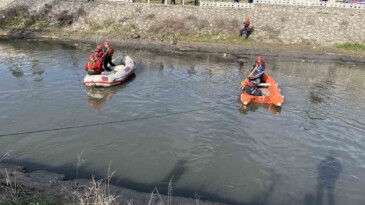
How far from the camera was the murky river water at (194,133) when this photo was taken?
9.77 metres

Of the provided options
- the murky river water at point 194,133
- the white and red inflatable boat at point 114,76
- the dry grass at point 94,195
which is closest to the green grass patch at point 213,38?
the murky river water at point 194,133

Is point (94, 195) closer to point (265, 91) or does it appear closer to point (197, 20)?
point (265, 91)

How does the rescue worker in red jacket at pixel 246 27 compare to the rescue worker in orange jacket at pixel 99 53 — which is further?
the rescue worker in red jacket at pixel 246 27

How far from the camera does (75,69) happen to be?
20.0m

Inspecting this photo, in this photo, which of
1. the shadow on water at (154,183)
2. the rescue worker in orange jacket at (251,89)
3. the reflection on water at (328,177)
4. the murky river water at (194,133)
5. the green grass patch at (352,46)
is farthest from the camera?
the green grass patch at (352,46)

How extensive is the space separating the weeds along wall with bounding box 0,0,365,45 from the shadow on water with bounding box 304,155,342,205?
17.9m

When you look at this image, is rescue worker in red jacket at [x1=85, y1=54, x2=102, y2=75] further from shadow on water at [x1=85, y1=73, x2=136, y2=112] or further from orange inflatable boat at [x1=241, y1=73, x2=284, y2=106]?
orange inflatable boat at [x1=241, y1=73, x2=284, y2=106]

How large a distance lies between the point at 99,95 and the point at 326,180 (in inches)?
424

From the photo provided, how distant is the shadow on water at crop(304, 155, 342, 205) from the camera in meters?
9.05

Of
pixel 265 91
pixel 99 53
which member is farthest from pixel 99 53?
pixel 265 91

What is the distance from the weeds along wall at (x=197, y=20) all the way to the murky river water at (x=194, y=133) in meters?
8.10

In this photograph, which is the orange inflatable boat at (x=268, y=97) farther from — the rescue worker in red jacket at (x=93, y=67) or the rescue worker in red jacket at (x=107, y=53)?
the rescue worker in red jacket at (x=107, y=53)

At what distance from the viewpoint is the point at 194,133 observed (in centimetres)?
1259

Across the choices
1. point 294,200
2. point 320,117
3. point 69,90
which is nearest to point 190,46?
point 69,90
